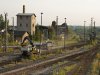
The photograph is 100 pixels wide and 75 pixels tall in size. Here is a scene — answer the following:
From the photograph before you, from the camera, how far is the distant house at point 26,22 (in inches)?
3396

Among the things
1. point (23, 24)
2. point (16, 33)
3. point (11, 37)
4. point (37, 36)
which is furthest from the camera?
point (23, 24)

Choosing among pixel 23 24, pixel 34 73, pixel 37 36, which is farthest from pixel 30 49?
pixel 23 24

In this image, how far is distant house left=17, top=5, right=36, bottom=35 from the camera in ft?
283

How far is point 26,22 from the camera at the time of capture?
8769 cm

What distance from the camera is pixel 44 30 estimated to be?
9131 cm

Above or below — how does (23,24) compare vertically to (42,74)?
above

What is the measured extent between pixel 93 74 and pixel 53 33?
2686 inches

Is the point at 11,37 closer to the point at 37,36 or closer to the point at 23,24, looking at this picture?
the point at 37,36

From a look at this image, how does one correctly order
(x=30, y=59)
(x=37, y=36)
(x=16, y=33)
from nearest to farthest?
(x=30, y=59), (x=16, y=33), (x=37, y=36)

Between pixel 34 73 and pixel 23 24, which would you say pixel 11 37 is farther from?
pixel 34 73

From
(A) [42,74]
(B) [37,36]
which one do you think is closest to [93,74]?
(A) [42,74]

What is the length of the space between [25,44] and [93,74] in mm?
16601

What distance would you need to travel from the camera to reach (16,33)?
73625 millimetres

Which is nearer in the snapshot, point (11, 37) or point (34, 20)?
point (11, 37)
